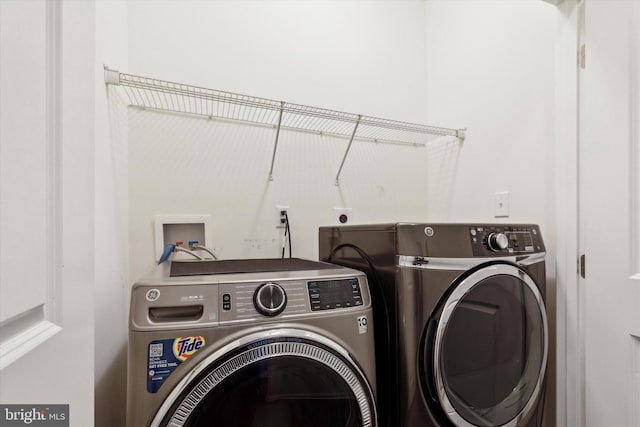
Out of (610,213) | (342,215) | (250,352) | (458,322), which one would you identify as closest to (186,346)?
(250,352)

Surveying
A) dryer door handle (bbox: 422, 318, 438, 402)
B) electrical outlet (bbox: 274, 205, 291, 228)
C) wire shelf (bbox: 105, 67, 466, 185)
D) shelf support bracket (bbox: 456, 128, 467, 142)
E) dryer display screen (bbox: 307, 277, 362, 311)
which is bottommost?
dryer door handle (bbox: 422, 318, 438, 402)

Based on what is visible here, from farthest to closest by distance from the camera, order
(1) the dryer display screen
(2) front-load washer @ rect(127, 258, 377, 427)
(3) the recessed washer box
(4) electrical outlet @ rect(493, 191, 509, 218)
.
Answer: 1. (4) electrical outlet @ rect(493, 191, 509, 218)
2. (3) the recessed washer box
3. (1) the dryer display screen
4. (2) front-load washer @ rect(127, 258, 377, 427)

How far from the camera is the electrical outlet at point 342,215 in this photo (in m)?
1.78

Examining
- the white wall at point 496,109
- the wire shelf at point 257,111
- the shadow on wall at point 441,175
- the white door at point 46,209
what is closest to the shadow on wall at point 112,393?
the white door at point 46,209

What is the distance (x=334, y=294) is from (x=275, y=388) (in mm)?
283

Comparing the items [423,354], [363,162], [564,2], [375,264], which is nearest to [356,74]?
[363,162]

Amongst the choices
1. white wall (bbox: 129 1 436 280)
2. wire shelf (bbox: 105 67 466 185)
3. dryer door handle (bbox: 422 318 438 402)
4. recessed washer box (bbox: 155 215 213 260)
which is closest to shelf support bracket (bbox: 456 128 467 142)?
wire shelf (bbox: 105 67 466 185)

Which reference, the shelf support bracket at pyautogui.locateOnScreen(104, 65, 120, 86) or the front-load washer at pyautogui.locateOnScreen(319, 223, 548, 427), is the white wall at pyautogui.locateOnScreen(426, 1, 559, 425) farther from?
the shelf support bracket at pyautogui.locateOnScreen(104, 65, 120, 86)

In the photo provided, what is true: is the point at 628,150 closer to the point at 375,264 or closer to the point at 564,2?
the point at 564,2

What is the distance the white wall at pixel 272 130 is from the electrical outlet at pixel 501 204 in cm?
51

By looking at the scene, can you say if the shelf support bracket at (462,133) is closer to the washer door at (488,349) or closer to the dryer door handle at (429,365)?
the washer door at (488,349)

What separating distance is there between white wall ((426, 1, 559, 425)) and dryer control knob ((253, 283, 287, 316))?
1191 mm

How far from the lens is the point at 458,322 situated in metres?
0.96

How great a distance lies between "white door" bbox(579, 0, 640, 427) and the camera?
0.98 metres
